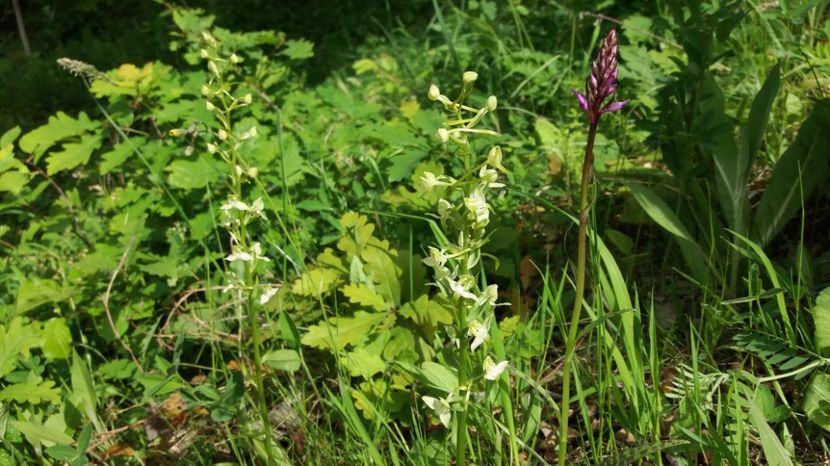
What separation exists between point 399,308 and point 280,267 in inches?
30.4

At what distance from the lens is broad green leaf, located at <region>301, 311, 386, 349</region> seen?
2.01 metres

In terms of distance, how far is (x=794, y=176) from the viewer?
2.23 m

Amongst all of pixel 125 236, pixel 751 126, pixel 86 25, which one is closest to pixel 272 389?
pixel 125 236

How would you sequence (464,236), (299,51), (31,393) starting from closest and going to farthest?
(464,236) < (31,393) < (299,51)

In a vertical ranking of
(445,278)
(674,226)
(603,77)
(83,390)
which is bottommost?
(83,390)

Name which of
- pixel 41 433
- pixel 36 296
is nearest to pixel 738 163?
pixel 41 433

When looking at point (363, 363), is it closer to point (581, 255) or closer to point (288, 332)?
point (288, 332)

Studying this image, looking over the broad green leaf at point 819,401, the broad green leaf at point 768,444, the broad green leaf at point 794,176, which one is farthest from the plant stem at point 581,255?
the broad green leaf at point 794,176

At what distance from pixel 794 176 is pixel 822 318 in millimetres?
637

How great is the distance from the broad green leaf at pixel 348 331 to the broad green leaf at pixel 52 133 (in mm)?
1447

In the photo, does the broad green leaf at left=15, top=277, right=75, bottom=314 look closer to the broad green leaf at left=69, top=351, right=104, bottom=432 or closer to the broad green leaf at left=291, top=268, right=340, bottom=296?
the broad green leaf at left=69, top=351, right=104, bottom=432

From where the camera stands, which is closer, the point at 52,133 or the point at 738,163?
the point at 738,163

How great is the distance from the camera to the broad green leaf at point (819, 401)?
5.54 ft

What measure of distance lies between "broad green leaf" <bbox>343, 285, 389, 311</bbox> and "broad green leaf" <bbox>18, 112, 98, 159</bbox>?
1461 mm
